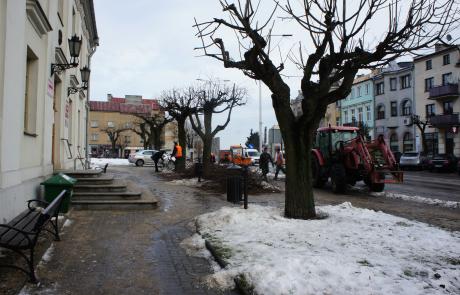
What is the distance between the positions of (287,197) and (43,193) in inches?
213

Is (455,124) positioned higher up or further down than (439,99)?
further down

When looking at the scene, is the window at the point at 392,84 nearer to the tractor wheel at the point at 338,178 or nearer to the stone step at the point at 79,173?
the tractor wheel at the point at 338,178

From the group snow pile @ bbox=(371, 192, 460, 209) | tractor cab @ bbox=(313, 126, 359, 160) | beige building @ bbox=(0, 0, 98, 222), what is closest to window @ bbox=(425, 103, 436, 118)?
tractor cab @ bbox=(313, 126, 359, 160)

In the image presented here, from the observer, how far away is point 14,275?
4.92 metres

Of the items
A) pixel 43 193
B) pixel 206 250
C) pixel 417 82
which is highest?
pixel 417 82

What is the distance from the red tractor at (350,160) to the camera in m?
Answer: 14.8

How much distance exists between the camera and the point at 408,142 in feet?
166

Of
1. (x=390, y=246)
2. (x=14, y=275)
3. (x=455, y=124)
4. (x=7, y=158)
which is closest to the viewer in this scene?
(x=14, y=275)

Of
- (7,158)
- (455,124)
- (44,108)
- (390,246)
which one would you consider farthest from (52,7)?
(455,124)

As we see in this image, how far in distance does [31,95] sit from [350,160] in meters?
10.5

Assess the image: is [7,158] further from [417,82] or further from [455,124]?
[417,82]

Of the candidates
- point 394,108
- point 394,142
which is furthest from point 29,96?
point 394,108

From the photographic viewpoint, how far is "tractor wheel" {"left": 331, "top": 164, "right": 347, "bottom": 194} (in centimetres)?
1515

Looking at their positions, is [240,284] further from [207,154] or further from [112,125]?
[112,125]
